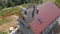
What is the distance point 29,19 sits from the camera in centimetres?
241

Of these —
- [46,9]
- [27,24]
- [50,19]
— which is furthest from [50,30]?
[27,24]

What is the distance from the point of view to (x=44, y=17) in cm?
268

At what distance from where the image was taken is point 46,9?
280cm

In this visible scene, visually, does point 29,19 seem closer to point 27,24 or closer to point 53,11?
point 27,24

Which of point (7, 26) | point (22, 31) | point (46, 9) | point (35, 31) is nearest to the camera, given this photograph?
point (22, 31)

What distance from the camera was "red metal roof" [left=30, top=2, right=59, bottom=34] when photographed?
2.39 meters

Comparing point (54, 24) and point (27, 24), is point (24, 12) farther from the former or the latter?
point (54, 24)

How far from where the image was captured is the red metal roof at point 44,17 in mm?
2393

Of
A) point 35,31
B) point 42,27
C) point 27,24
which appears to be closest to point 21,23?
point 27,24

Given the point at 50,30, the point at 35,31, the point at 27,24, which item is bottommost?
the point at 50,30

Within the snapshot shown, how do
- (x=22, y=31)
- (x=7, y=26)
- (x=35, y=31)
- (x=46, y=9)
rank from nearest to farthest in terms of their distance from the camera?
(x=22, y=31) → (x=35, y=31) → (x=7, y=26) → (x=46, y=9)

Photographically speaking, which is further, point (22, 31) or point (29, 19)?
point (29, 19)

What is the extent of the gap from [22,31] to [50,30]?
28.3 inches

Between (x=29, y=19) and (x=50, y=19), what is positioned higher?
(x=29, y=19)
